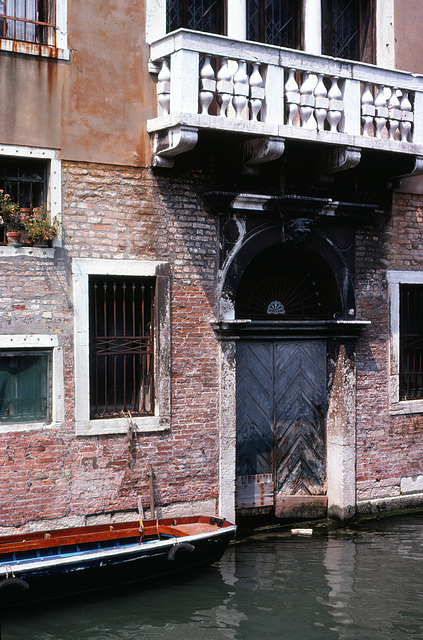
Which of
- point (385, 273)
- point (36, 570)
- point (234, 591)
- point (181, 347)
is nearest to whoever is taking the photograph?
point (36, 570)

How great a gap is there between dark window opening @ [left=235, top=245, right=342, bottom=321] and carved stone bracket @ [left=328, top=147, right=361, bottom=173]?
3.49 feet

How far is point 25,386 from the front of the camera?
7.54 metres

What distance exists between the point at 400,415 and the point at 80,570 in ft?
16.2

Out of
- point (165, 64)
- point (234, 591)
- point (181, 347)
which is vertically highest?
point (165, 64)

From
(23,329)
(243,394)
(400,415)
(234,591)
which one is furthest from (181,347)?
(400,415)

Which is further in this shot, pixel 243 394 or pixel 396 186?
pixel 396 186

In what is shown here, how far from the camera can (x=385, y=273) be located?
973cm

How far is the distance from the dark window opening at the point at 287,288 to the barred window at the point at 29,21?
3.36 m

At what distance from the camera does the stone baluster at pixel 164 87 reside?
7914mm

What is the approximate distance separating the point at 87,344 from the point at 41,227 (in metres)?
1.25

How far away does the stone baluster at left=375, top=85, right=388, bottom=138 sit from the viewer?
8.81 metres

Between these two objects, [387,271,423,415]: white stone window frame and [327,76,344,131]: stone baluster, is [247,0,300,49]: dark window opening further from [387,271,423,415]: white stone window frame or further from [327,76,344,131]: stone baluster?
[387,271,423,415]: white stone window frame

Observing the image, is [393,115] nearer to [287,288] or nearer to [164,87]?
[287,288]

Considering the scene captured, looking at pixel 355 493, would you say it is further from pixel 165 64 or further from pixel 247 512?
pixel 165 64
